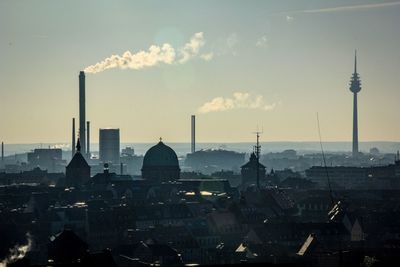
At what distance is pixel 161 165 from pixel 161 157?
55.9 inches

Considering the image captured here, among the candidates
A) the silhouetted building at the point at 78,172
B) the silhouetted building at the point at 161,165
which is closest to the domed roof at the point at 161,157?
the silhouetted building at the point at 161,165

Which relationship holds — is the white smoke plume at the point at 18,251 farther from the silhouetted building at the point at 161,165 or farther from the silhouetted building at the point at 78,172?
the silhouetted building at the point at 161,165

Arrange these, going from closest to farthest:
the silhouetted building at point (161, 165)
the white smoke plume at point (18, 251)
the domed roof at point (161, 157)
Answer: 1. the white smoke plume at point (18, 251)
2. the silhouetted building at point (161, 165)
3. the domed roof at point (161, 157)

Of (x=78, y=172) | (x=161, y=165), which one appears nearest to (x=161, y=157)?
(x=161, y=165)

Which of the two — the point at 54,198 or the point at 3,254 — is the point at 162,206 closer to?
the point at 54,198

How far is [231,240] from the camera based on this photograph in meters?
126

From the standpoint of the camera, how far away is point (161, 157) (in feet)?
613

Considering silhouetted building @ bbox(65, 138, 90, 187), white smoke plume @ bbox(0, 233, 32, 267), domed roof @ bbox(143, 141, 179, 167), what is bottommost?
white smoke plume @ bbox(0, 233, 32, 267)

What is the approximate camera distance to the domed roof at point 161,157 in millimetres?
186375

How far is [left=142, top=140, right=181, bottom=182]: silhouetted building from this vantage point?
7318 inches

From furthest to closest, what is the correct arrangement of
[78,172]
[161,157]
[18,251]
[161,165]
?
[161,157]
[161,165]
[78,172]
[18,251]

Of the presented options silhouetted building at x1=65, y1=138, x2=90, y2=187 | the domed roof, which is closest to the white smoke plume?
silhouetted building at x1=65, y1=138, x2=90, y2=187

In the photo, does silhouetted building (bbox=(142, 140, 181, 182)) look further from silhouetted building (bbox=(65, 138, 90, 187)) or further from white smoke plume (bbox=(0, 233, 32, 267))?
white smoke plume (bbox=(0, 233, 32, 267))

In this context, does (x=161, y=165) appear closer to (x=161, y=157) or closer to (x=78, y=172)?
(x=161, y=157)
